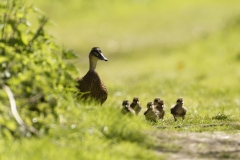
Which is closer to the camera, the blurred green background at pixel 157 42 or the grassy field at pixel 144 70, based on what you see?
the grassy field at pixel 144 70

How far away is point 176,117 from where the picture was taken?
10.9 m

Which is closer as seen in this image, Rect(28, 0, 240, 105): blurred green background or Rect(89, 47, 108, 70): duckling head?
Rect(89, 47, 108, 70): duckling head

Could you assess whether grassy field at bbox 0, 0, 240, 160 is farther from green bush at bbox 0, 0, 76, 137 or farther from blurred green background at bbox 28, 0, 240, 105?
green bush at bbox 0, 0, 76, 137

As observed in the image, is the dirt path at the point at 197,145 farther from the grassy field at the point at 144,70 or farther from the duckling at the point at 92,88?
the duckling at the point at 92,88

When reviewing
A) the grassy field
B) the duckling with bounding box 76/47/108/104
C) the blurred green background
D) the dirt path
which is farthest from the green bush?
the blurred green background

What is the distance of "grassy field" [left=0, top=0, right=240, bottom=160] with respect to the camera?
822 centimetres

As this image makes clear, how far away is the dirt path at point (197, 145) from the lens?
8195mm

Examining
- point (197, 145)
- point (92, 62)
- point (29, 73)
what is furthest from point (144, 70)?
point (29, 73)

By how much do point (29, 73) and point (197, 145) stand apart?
7.70ft

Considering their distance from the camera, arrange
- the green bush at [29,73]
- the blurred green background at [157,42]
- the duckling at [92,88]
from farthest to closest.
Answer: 1. the blurred green background at [157,42]
2. the duckling at [92,88]
3. the green bush at [29,73]

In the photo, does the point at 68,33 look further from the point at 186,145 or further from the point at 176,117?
the point at 186,145

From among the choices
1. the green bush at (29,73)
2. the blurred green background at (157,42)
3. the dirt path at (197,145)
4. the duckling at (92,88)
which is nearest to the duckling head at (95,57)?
the duckling at (92,88)

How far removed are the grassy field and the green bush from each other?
0.99 ft

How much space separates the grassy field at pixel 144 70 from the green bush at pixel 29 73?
0.30m
